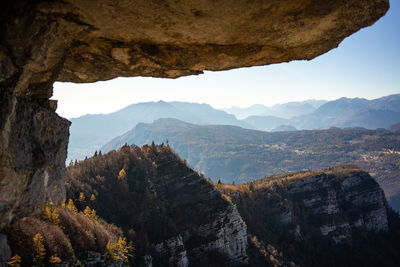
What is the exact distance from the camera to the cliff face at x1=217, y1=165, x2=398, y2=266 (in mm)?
92188

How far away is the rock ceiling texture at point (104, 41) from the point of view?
13.3 ft

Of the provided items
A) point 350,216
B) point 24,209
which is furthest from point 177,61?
point 350,216

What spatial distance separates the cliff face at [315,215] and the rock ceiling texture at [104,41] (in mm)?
87460

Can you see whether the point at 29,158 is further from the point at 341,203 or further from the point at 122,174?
the point at 341,203

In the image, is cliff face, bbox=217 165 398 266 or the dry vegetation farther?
cliff face, bbox=217 165 398 266

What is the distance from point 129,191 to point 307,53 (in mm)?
50307

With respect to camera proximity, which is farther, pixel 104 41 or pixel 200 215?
pixel 200 215

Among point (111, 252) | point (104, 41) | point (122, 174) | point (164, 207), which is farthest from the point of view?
point (122, 174)

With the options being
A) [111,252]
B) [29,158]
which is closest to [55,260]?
[111,252]

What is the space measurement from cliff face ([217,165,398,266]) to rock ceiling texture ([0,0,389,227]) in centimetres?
8746

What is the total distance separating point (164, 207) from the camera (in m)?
49.9

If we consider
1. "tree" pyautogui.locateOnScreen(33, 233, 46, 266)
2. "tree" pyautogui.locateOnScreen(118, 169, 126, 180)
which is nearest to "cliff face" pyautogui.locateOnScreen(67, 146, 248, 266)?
"tree" pyautogui.locateOnScreen(118, 169, 126, 180)

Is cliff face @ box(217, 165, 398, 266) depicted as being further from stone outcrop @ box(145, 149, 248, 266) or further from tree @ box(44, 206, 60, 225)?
tree @ box(44, 206, 60, 225)

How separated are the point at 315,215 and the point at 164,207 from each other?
77593mm
